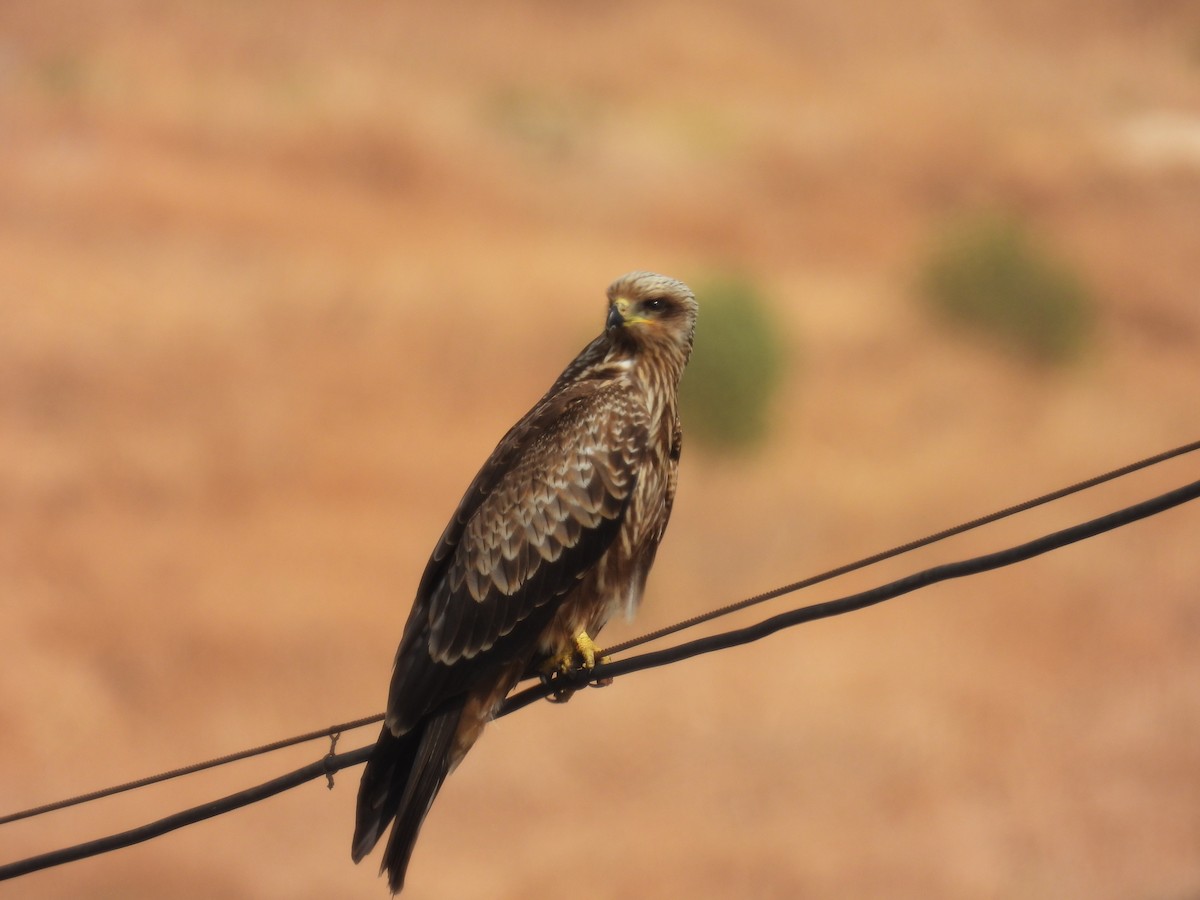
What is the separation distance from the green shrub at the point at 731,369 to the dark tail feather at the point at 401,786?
2023 cm

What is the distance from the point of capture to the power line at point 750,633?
10.4ft

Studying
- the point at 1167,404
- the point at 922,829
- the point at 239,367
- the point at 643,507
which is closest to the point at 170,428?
the point at 239,367

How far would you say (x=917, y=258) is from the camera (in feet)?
91.6

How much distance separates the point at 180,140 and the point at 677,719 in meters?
A: 14.6

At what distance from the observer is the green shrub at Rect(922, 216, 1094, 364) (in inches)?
1064

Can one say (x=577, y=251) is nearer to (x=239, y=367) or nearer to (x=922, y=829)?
(x=239, y=367)

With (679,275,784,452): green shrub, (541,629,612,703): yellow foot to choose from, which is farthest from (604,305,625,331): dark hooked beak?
(679,275,784,452): green shrub

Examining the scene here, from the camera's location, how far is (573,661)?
519 centimetres

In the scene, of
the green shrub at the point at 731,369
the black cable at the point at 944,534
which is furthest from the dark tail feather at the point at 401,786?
the green shrub at the point at 731,369

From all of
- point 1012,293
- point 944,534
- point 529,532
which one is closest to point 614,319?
point 529,532

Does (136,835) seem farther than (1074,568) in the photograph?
No

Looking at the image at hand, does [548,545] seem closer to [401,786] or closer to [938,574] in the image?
[401,786]

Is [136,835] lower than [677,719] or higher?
lower

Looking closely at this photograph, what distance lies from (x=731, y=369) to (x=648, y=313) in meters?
21.3
